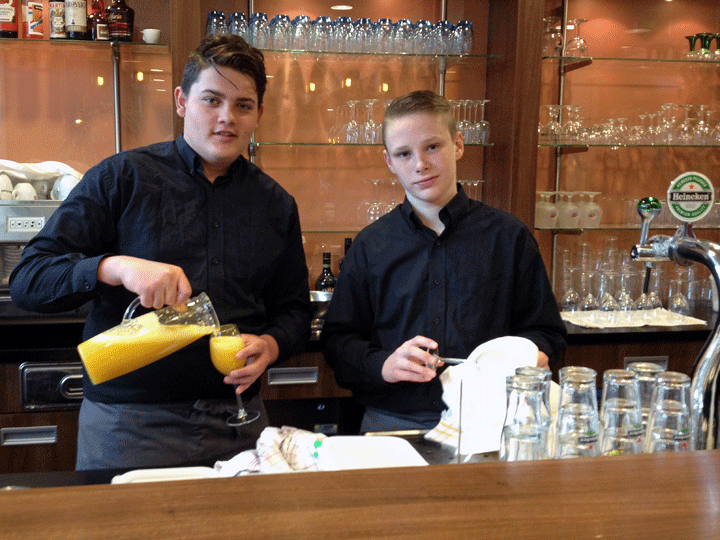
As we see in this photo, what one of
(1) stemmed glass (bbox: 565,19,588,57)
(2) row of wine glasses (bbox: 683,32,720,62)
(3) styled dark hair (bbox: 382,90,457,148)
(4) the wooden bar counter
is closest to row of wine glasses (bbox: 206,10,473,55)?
(1) stemmed glass (bbox: 565,19,588,57)

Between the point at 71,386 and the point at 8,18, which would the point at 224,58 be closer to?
the point at 71,386

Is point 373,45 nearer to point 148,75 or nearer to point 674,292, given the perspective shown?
point 148,75

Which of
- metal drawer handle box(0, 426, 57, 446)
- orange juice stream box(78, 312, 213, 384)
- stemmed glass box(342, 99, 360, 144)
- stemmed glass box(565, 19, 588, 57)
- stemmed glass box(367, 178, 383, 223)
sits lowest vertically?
metal drawer handle box(0, 426, 57, 446)

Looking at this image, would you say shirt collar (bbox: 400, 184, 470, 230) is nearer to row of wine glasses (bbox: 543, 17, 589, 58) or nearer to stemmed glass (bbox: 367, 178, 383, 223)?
stemmed glass (bbox: 367, 178, 383, 223)

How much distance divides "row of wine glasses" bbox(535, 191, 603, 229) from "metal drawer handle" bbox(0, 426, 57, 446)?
2.18 meters

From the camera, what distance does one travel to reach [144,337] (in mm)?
1369

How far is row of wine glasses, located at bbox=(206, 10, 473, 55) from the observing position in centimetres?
305

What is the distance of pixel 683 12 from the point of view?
11.8 feet

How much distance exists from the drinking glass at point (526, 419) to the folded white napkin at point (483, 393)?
275 mm

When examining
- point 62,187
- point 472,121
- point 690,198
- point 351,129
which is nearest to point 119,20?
point 62,187

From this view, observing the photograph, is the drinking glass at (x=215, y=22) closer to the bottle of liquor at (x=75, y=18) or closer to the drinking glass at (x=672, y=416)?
the bottle of liquor at (x=75, y=18)

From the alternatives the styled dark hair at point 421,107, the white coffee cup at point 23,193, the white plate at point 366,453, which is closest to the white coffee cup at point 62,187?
the white coffee cup at point 23,193

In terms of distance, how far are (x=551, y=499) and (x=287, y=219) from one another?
4.63 ft

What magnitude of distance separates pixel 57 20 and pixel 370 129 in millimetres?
1367
